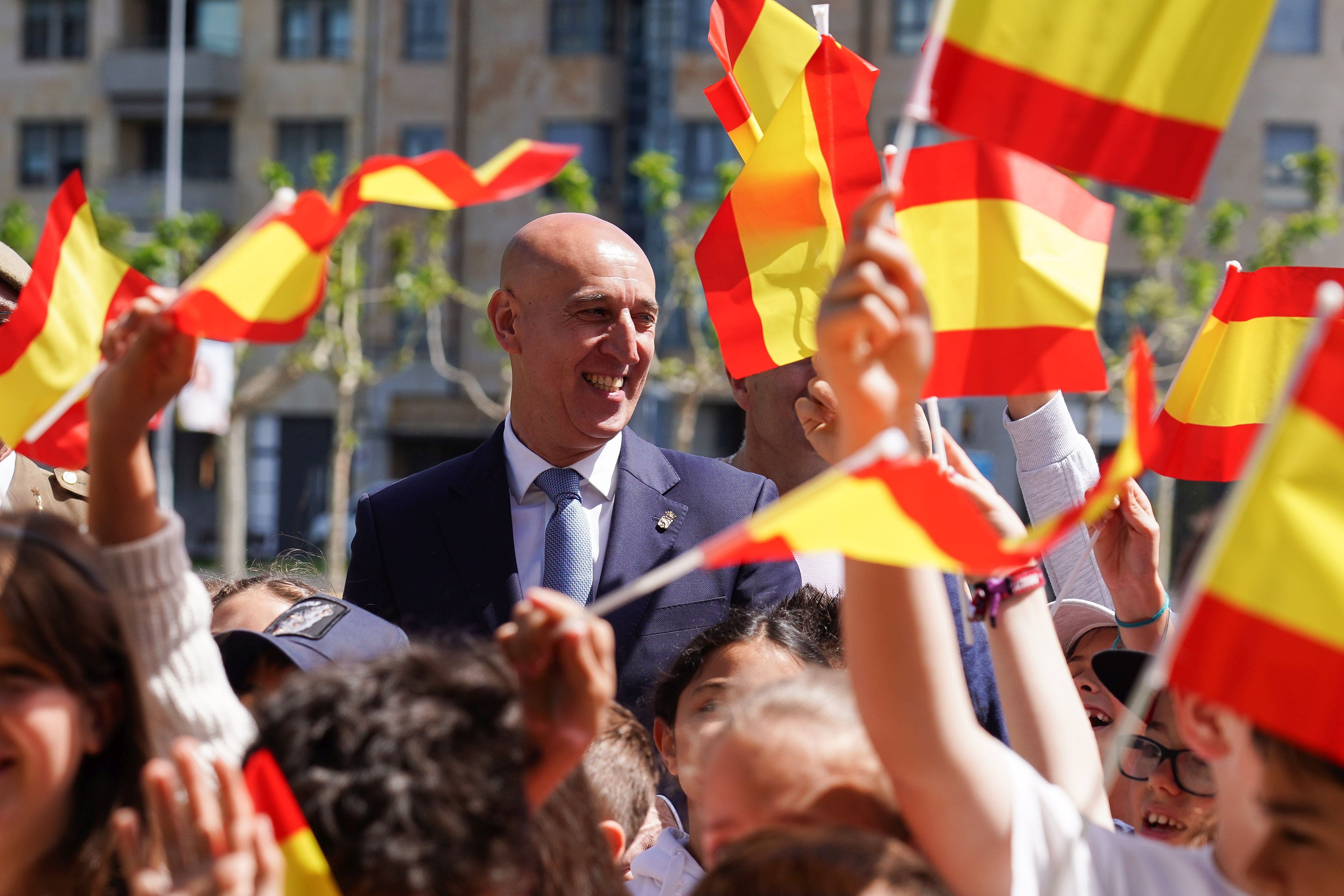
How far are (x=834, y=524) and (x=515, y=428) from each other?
2.09 m

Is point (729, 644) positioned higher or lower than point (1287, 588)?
lower

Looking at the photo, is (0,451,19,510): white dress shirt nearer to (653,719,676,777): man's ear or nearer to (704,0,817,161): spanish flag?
(653,719,676,777): man's ear

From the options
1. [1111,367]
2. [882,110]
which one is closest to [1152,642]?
[1111,367]

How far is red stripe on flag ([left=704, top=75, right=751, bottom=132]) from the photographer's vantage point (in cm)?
301

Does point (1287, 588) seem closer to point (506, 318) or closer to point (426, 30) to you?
point (506, 318)

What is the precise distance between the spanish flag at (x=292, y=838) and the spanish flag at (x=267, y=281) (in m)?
0.53

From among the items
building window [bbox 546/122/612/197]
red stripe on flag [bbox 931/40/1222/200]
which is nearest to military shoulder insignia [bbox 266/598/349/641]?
red stripe on flag [bbox 931/40/1222/200]

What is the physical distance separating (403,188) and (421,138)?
968 inches

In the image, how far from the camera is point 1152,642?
2504mm

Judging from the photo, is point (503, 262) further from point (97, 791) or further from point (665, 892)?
point (97, 791)

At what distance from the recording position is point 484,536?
327cm

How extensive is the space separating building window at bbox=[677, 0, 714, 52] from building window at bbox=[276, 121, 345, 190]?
6299 mm

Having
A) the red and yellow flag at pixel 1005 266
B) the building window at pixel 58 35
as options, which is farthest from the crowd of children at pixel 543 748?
the building window at pixel 58 35

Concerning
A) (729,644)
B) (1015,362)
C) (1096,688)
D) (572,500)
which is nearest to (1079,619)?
(1096,688)
